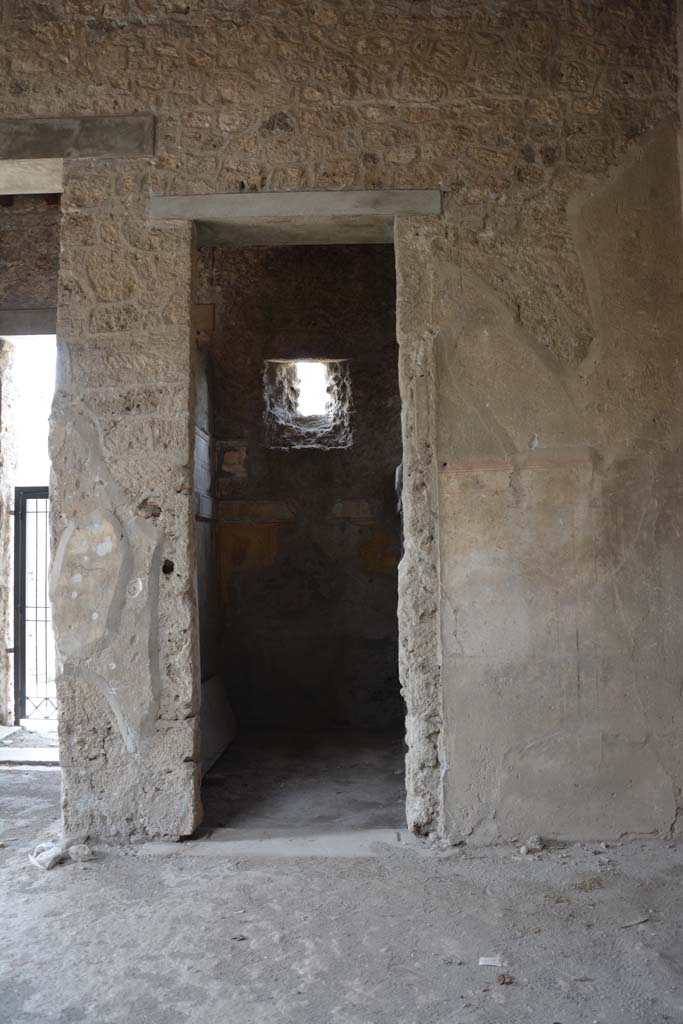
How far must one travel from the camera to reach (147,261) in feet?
12.1

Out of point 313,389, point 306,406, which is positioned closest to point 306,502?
point 306,406

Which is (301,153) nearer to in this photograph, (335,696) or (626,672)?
(626,672)

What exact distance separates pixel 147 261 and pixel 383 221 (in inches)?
43.8

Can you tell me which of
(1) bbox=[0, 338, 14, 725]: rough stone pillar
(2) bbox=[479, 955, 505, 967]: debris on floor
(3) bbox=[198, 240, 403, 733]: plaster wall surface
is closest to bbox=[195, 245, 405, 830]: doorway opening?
(3) bbox=[198, 240, 403, 733]: plaster wall surface

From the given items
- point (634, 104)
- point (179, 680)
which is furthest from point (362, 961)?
point (634, 104)

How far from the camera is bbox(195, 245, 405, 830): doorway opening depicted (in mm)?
6152

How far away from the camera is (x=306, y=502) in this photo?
247 inches

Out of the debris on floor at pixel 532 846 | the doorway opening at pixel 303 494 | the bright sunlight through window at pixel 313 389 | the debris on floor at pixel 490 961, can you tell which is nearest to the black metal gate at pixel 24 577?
the doorway opening at pixel 303 494

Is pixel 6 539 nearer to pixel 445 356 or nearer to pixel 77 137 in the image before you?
pixel 77 137

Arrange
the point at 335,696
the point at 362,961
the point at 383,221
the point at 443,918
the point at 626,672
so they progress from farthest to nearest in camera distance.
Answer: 1. the point at 335,696
2. the point at 383,221
3. the point at 626,672
4. the point at 443,918
5. the point at 362,961

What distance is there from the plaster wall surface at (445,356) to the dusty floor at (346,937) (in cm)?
31

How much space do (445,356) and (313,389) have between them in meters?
3.09

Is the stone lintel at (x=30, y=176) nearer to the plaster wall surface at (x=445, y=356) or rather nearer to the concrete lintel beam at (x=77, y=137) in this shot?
the concrete lintel beam at (x=77, y=137)

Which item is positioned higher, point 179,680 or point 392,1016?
point 179,680
